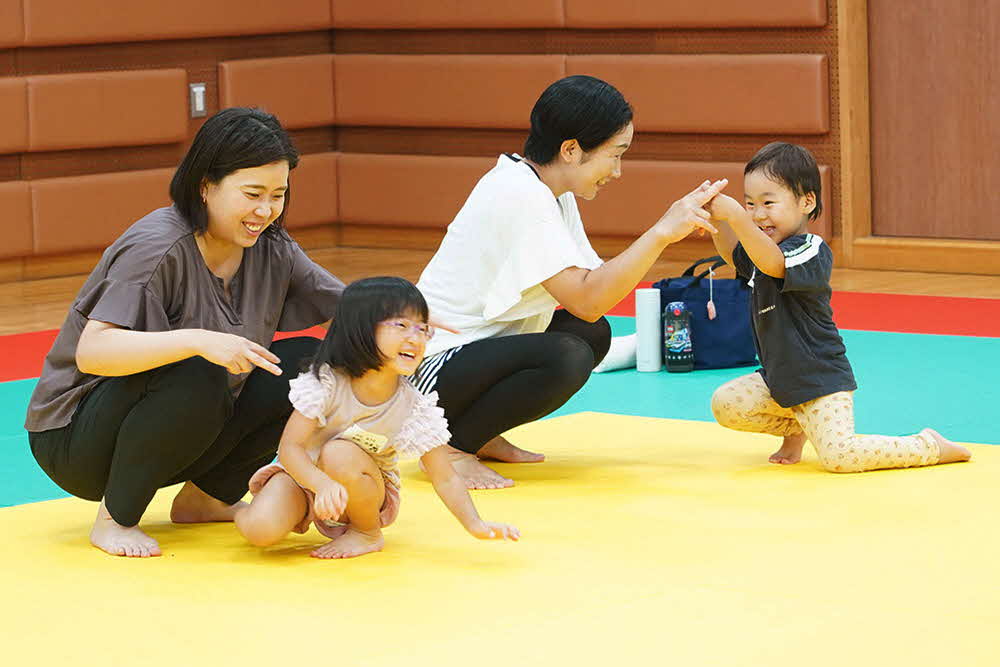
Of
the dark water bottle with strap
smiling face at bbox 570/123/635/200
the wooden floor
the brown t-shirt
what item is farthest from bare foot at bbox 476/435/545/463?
the wooden floor

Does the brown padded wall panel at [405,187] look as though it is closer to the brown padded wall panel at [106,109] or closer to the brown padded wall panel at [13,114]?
the brown padded wall panel at [106,109]

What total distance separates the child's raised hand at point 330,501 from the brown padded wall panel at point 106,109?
4.65 metres

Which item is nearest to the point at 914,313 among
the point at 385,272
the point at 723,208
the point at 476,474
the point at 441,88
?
the point at 385,272

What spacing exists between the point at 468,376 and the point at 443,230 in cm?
455

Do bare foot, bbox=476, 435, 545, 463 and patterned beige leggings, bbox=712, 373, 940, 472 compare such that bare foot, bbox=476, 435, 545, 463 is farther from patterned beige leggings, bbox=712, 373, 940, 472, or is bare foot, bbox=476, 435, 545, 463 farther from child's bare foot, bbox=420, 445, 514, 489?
patterned beige leggings, bbox=712, 373, 940, 472

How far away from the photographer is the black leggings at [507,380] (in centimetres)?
348

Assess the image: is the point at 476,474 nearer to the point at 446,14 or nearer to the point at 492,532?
the point at 492,532

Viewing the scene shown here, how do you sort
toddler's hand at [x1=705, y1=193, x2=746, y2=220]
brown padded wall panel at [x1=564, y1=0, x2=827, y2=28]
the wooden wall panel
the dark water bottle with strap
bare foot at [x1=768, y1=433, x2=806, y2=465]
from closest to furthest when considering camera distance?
1. toddler's hand at [x1=705, y1=193, x2=746, y2=220]
2. bare foot at [x1=768, y1=433, x2=806, y2=465]
3. the dark water bottle with strap
4. the wooden wall panel
5. brown padded wall panel at [x1=564, y1=0, x2=827, y2=28]

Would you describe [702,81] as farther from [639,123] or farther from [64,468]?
[64,468]

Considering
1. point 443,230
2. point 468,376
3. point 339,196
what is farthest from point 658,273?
point 468,376

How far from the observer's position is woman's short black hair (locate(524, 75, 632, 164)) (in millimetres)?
3500

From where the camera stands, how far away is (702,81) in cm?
709

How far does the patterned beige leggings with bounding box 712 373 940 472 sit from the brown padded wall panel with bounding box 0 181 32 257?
4196 millimetres

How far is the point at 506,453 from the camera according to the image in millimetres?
3732
